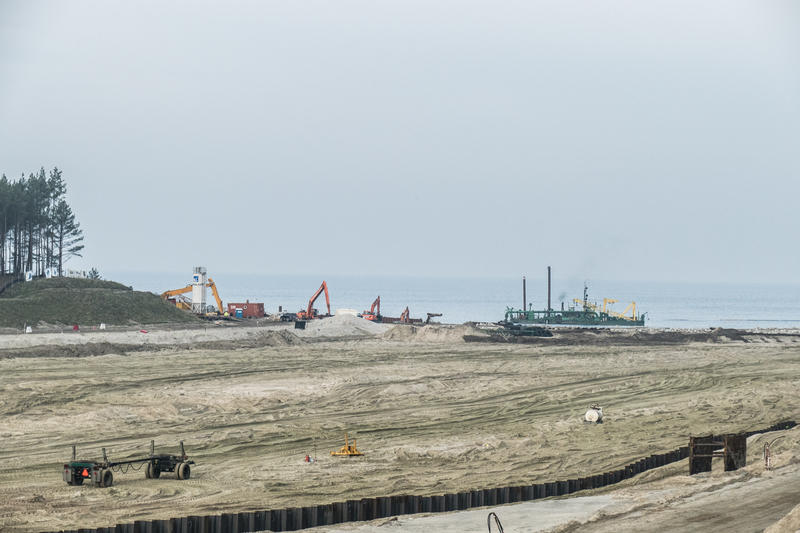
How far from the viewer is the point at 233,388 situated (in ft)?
180

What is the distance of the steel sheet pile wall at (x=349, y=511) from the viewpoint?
877 inches

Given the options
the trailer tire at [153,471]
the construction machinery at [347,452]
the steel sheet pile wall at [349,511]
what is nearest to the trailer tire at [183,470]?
the trailer tire at [153,471]

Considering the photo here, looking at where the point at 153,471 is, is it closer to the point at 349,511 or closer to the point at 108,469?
the point at 108,469

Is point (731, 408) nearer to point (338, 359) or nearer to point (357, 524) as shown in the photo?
point (357, 524)

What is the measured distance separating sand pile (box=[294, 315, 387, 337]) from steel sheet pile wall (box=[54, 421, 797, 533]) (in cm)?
7346

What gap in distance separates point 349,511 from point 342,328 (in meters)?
80.4

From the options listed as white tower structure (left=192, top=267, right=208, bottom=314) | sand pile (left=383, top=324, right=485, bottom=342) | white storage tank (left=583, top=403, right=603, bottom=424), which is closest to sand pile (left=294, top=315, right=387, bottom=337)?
sand pile (left=383, top=324, right=485, bottom=342)

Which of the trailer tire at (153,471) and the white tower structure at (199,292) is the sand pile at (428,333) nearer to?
the white tower structure at (199,292)

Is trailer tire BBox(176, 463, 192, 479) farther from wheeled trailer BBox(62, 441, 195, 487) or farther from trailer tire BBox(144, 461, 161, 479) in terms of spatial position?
trailer tire BBox(144, 461, 161, 479)

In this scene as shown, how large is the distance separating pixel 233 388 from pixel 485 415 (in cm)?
1606

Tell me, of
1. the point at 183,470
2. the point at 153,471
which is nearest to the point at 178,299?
the point at 153,471

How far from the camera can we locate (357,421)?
43.6m

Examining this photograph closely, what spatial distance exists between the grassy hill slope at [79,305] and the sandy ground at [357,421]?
23.4 meters

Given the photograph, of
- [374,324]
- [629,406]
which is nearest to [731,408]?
[629,406]
